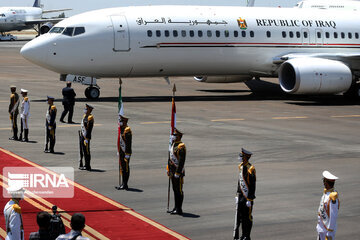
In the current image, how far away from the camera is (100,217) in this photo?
1500 centimetres

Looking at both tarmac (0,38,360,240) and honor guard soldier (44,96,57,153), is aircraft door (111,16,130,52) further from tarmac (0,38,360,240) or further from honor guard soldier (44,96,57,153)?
honor guard soldier (44,96,57,153)

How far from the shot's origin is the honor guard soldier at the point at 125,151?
17.7m

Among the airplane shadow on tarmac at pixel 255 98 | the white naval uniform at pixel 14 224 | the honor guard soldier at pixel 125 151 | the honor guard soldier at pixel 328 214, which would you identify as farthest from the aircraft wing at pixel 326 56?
the white naval uniform at pixel 14 224

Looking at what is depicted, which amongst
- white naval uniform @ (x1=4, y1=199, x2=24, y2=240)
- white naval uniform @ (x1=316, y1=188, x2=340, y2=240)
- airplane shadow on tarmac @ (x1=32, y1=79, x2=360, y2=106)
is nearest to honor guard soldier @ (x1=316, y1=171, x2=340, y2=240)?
white naval uniform @ (x1=316, y1=188, x2=340, y2=240)

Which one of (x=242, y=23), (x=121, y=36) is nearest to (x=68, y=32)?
(x=121, y=36)

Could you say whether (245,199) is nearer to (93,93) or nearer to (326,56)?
(93,93)

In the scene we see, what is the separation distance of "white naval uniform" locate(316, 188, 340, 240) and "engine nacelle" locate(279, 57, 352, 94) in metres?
23.4

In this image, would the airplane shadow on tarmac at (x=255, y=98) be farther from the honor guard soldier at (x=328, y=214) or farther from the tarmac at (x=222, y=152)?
the honor guard soldier at (x=328, y=214)

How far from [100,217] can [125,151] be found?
328 centimetres

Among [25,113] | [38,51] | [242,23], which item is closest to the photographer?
[25,113]

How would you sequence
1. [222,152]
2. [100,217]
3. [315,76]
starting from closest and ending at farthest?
[100,217] < [222,152] < [315,76]

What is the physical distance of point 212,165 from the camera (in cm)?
2064

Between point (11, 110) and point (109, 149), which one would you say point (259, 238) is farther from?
point (11, 110)

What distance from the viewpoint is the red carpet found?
45.4 feet
